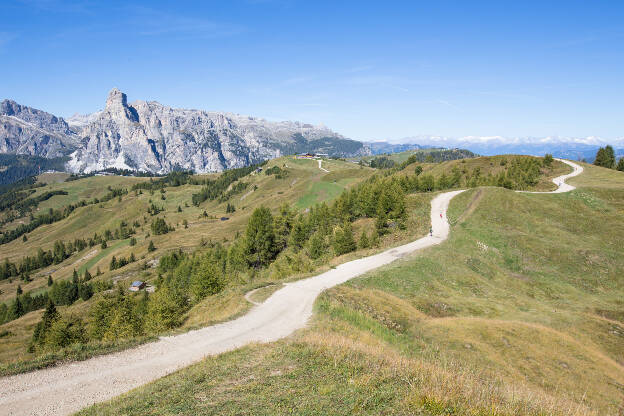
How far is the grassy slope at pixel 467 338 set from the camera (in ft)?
37.4

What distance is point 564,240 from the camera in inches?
2239

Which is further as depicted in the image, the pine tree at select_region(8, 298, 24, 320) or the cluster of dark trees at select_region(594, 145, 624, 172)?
the cluster of dark trees at select_region(594, 145, 624, 172)

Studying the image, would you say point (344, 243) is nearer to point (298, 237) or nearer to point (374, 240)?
point (374, 240)

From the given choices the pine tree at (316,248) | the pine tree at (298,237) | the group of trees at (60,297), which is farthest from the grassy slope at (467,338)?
the group of trees at (60,297)

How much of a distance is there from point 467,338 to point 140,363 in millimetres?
24904

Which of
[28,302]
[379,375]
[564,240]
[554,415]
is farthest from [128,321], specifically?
[28,302]

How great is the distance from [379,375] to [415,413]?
9.67 feet

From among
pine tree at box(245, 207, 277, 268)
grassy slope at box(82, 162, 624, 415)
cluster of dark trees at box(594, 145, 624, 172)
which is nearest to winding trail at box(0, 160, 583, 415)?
grassy slope at box(82, 162, 624, 415)

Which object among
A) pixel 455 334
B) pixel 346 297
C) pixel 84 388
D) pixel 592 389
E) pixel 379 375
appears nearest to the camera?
pixel 379 375

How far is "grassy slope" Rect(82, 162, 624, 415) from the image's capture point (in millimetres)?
11391

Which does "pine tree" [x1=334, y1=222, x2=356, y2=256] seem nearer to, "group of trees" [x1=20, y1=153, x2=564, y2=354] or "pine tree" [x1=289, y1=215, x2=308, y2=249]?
"group of trees" [x1=20, y1=153, x2=564, y2=354]

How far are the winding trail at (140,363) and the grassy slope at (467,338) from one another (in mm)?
2160

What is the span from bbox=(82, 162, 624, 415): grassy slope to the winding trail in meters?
2.16

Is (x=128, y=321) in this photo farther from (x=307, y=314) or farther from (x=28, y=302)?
(x=28, y=302)
